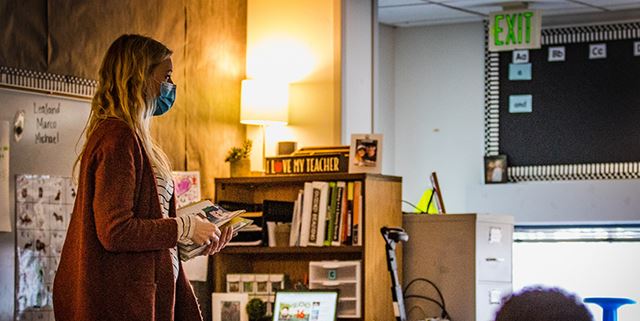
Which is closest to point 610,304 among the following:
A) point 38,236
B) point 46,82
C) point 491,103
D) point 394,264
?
point 394,264

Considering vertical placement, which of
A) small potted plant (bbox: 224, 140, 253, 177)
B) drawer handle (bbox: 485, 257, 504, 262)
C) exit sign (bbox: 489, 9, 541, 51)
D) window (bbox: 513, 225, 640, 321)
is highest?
exit sign (bbox: 489, 9, 541, 51)

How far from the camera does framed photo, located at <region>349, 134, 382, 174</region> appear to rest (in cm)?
460

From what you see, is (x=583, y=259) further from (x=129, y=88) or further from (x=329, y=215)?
(x=129, y=88)

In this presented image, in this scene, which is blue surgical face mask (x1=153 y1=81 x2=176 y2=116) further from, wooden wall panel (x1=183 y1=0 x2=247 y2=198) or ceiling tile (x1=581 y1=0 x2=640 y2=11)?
ceiling tile (x1=581 y1=0 x2=640 y2=11)

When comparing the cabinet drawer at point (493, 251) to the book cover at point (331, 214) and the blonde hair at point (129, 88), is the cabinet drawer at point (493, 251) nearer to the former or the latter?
the book cover at point (331, 214)

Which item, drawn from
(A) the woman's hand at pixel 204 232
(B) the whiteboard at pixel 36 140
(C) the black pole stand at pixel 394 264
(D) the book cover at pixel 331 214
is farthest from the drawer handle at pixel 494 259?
(A) the woman's hand at pixel 204 232

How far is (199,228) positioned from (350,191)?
1.64 metres

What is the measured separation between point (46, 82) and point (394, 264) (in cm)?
152

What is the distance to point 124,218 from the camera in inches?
113

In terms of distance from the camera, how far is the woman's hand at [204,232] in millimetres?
3004

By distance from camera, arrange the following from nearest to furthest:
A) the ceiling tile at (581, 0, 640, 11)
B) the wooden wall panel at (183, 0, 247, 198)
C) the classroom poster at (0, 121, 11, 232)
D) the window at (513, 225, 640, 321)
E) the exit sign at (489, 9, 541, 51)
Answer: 1. the classroom poster at (0, 121, 11, 232)
2. the wooden wall panel at (183, 0, 247, 198)
3. the exit sign at (489, 9, 541, 51)
4. the ceiling tile at (581, 0, 640, 11)
5. the window at (513, 225, 640, 321)

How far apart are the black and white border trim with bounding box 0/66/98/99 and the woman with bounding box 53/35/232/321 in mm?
896

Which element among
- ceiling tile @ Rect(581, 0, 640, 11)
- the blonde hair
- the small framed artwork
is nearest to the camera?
the blonde hair

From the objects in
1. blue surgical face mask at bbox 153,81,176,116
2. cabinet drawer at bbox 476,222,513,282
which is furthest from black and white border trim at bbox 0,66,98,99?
cabinet drawer at bbox 476,222,513,282
